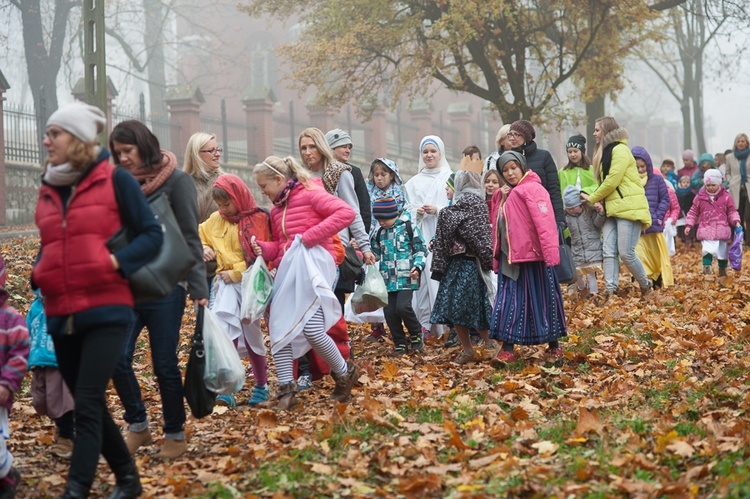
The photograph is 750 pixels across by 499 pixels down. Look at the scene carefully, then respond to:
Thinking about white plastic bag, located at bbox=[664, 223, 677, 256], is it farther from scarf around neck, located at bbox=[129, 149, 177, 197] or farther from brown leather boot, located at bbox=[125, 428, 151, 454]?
scarf around neck, located at bbox=[129, 149, 177, 197]

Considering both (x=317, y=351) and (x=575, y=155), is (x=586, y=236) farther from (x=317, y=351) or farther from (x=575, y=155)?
(x=317, y=351)

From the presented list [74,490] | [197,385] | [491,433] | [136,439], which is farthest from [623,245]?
[74,490]

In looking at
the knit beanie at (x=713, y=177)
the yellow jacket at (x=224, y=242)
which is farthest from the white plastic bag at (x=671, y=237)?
the yellow jacket at (x=224, y=242)

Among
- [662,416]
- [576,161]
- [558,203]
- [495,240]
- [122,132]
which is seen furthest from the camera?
[576,161]

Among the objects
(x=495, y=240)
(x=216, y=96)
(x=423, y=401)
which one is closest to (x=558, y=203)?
(x=495, y=240)

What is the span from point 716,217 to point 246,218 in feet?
28.4

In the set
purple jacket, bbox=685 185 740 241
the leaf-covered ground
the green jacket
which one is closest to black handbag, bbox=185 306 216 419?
the leaf-covered ground

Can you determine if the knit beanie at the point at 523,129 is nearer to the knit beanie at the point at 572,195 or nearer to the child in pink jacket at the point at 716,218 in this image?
the knit beanie at the point at 572,195

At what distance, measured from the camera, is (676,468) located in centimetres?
545

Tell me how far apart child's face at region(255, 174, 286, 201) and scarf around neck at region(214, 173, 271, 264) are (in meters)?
0.17

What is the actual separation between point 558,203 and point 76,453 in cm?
682

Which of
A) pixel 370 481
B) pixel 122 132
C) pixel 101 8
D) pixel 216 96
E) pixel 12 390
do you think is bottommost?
pixel 370 481

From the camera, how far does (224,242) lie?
7.96 m

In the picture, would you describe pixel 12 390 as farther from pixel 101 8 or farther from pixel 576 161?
pixel 101 8
